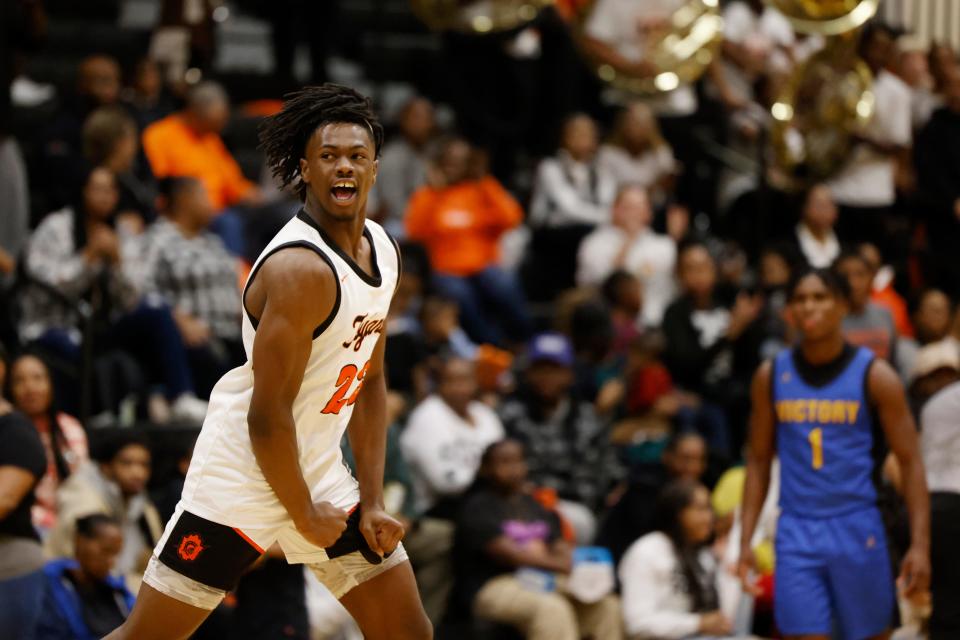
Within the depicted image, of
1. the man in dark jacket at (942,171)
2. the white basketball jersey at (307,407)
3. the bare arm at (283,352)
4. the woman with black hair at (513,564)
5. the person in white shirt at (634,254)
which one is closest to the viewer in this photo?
the bare arm at (283,352)

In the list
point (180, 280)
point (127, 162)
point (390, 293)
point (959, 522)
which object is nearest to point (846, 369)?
point (959, 522)

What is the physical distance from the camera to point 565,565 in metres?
7.41

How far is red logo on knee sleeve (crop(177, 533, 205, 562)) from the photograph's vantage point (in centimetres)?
424

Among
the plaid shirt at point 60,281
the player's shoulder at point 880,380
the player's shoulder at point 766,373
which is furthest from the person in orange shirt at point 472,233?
the player's shoulder at point 880,380

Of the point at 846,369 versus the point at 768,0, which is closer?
the point at 846,369

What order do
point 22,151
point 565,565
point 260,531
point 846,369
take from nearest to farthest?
point 260,531 → point 846,369 → point 565,565 → point 22,151

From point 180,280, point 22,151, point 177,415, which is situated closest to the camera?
point 177,415

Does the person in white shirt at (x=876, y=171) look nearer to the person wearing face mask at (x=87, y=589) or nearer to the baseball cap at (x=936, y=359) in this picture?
the baseball cap at (x=936, y=359)

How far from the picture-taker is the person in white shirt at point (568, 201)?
10.7 meters

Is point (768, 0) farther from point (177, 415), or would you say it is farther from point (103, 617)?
point (103, 617)

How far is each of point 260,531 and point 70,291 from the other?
4243mm

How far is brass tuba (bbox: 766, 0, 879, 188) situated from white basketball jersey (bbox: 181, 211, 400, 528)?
6.15m

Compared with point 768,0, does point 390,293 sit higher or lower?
lower

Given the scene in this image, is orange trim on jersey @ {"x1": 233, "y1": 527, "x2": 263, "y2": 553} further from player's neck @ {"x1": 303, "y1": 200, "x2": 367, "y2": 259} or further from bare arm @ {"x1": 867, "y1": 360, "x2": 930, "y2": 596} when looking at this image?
bare arm @ {"x1": 867, "y1": 360, "x2": 930, "y2": 596}
